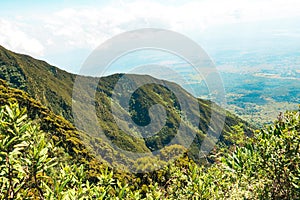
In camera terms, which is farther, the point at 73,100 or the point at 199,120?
the point at 199,120

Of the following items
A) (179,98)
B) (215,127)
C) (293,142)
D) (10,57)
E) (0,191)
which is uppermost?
(10,57)

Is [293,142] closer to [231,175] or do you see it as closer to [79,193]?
[231,175]

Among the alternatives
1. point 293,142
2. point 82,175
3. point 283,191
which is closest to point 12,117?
point 82,175

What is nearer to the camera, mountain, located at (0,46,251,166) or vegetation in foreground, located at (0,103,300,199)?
vegetation in foreground, located at (0,103,300,199)

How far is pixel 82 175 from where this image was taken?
4.90 meters

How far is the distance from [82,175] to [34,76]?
118196 millimetres

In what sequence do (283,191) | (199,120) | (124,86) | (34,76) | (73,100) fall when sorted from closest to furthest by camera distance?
(283,191) → (34,76) → (73,100) → (199,120) → (124,86)

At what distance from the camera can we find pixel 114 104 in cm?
14875

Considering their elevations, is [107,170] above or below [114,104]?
above

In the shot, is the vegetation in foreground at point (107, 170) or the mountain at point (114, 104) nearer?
the vegetation in foreground at point (107, 170)

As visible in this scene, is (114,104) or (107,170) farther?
(114,104)

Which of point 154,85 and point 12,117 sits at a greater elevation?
point 12,117

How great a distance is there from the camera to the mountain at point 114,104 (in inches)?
4040

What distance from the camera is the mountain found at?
10262 cm
